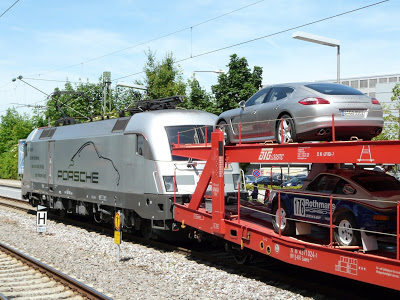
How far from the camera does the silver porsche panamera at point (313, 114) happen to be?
334 inches

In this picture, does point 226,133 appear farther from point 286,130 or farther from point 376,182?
point 376,182

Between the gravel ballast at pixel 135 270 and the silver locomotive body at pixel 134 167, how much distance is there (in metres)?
1.11

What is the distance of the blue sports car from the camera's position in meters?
7.61

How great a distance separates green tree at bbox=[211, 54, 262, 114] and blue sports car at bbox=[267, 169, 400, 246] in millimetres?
19143

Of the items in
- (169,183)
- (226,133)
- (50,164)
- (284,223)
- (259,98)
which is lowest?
(284,223)

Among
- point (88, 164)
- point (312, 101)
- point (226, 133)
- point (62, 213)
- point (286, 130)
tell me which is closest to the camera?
point (312, 101)

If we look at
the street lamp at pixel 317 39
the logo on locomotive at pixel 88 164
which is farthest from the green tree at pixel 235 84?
the street lamp at pixel 317 39

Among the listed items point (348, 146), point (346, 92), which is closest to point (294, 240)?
point (348, 146)

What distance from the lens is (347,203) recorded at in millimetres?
8000

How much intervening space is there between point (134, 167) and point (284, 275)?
5.53 metres

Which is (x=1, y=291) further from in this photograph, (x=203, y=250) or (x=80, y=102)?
(x=80, y=102)

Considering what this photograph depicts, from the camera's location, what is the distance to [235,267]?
11.0m

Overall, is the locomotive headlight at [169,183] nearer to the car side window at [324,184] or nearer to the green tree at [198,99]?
the car side window at [324,184]

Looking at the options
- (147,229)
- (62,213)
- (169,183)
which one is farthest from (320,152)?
(62,213)
